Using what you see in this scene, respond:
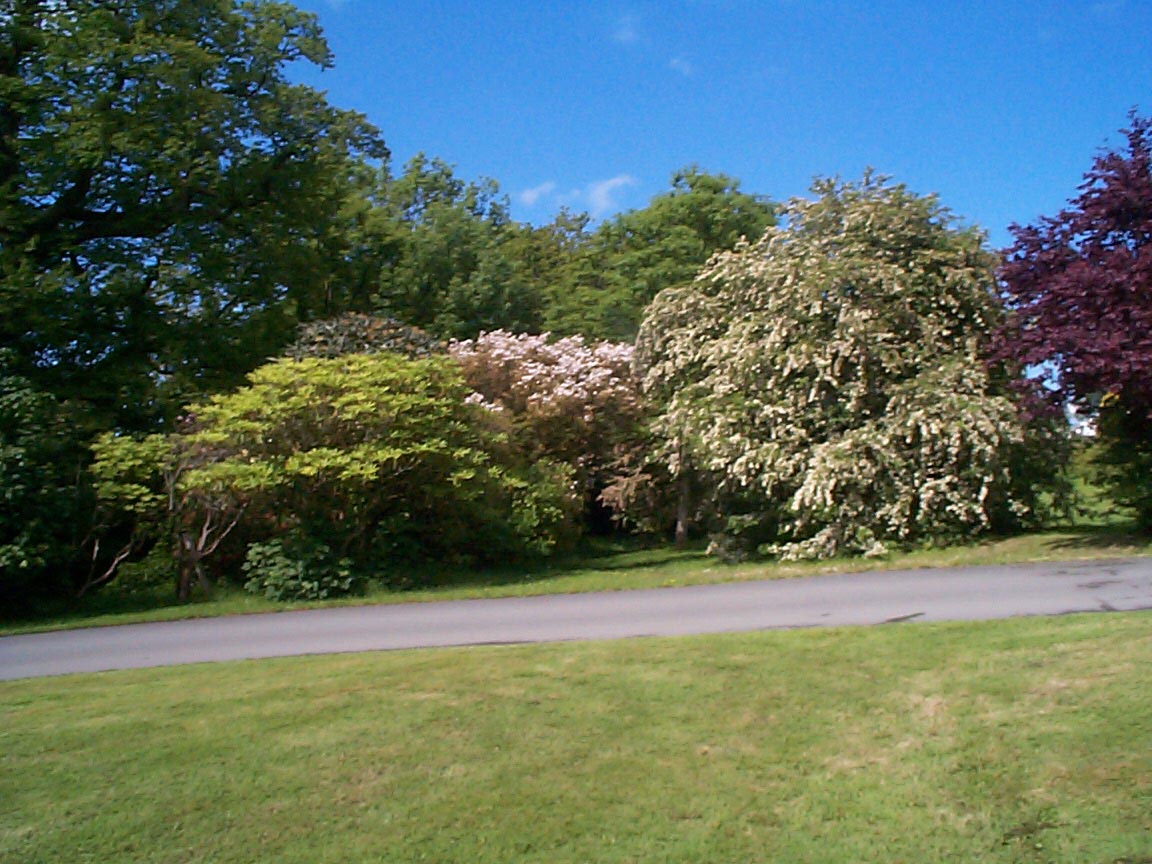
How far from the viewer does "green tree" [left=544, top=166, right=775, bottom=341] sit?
3061 cm

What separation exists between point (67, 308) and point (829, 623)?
17.0 metres

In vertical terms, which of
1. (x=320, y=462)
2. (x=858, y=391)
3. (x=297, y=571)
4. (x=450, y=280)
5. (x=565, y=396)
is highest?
(x=450, y=280)

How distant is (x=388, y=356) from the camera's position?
54.5ft

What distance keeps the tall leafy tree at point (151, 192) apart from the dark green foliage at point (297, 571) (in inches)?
250

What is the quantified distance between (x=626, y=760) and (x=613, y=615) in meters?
5.45

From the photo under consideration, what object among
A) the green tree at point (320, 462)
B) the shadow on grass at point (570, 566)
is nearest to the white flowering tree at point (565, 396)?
the shadow on grass at point (570, 566)

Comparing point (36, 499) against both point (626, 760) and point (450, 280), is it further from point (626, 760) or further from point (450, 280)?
point (450, 280)

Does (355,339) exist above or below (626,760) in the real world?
above

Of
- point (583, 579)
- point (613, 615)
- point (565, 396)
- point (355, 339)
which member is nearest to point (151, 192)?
point (355, 339)

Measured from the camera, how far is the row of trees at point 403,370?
49.8 feet

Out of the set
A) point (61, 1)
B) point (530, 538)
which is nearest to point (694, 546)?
point (530, 538)

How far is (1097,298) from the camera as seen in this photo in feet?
43.6

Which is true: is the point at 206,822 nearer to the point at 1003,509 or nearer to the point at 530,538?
the point at 530,538

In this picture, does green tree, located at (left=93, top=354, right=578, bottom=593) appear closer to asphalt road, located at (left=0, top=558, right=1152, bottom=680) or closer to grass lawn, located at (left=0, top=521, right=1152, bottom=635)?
grass lawn, located at (left=0, top=521, right=1152, bottom=635)
